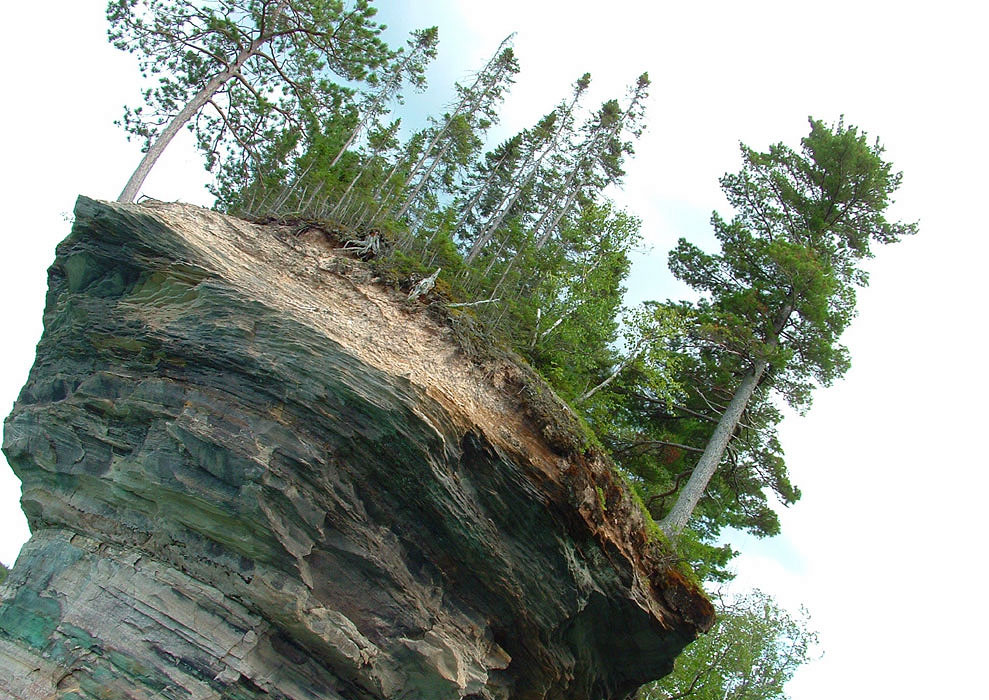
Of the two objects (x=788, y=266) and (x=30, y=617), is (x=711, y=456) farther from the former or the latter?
(x=30, y=617)

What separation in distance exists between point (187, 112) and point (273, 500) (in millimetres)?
12536

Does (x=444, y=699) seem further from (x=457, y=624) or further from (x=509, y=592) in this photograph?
(x=509, y=592)

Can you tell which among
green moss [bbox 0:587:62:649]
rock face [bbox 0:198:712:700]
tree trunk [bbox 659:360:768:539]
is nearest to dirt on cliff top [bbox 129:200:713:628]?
rock face [bbox 0:198:712:700]

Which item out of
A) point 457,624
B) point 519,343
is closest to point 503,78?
point 519,343

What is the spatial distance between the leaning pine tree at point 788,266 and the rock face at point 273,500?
21.4ft

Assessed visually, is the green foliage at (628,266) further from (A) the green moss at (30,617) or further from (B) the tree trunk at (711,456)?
(A) the green moss at (30,617)

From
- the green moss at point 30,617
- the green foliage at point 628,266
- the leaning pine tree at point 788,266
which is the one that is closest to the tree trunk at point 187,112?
the green foliage at point 628,266

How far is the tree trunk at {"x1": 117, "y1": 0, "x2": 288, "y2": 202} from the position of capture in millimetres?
14594

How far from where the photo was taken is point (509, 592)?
9062mm

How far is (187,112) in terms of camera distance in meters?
16.0

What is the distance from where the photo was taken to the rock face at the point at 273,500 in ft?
25.3

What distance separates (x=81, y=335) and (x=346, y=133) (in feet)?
45.4

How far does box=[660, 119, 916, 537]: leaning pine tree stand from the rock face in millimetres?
6527

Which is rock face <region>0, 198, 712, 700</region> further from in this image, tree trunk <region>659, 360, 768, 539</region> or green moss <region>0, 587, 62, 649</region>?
tree trunk <region>659, 360, 768, 539</region>
